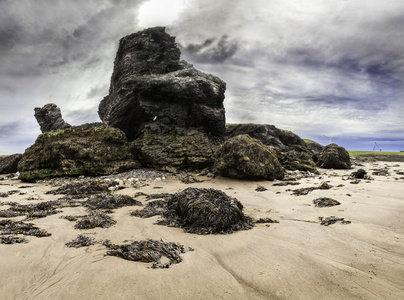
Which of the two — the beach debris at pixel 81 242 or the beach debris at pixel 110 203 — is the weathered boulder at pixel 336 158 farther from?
the beach debris at pixel 81 242

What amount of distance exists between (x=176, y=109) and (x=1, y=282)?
17470 mm

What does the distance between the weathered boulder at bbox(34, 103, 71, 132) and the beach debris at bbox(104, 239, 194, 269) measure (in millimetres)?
31905

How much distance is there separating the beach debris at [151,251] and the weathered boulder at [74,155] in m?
13.1

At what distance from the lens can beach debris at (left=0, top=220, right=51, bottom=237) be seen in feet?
14.1

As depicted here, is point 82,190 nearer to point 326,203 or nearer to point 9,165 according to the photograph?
point 326,203

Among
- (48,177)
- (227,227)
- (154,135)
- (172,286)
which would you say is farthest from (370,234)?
(48,177)

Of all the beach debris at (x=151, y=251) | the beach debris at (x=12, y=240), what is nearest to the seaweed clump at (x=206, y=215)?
the beach debris at (x=151, y=251)

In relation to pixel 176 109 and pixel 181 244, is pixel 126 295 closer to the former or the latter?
pixel 181 244

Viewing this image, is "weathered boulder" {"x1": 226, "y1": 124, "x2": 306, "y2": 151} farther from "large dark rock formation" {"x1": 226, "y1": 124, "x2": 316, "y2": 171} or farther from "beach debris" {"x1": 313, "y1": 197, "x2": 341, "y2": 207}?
"beach debris" {"x1": 313, "y1": 197, "x2": 341, "y2": 207}

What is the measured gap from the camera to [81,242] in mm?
3941

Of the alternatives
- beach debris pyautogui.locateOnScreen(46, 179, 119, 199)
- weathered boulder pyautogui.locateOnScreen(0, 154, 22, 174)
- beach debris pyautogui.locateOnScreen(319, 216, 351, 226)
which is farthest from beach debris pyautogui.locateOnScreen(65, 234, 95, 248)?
weathered boulder pyautogui.locateOnScreen(0, 154, 22, 174)

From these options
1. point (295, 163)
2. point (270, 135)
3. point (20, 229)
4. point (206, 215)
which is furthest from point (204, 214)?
point (270, 135)

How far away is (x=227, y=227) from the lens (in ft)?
15.4

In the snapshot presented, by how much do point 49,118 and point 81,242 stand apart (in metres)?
33.0
